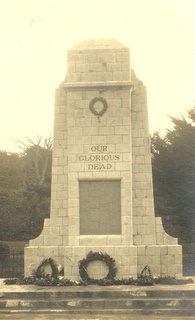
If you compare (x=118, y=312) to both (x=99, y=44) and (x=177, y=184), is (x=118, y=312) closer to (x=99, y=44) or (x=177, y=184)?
(x=99, y=44)

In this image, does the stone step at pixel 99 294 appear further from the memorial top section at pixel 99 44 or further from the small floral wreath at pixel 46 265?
the memorial top section at pixel 99 44

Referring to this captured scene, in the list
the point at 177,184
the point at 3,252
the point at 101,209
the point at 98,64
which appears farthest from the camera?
the point at 177,184

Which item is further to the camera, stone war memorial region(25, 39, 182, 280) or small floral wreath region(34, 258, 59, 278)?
small floral wreath region(34, 258, 59, 278)

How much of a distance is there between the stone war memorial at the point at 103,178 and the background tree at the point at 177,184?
11.4 metres

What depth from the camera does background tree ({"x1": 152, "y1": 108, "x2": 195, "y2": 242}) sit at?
984 inches

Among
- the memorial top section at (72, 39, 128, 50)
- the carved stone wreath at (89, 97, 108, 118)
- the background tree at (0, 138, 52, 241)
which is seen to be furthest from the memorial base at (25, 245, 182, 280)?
the background tree at (0, 138, 52, 241)

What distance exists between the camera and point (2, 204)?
101 feet

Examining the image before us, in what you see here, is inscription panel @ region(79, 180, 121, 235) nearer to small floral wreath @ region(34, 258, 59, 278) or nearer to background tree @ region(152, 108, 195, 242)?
small floral wreath @ region(34, 258, 59, 278)

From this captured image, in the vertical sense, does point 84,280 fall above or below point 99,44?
below

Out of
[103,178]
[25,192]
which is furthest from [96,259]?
[25,192]

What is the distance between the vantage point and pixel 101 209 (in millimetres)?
13344

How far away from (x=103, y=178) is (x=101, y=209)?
0.86 metres

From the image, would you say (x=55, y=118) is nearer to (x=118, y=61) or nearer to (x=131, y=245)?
(x=118, y=61)

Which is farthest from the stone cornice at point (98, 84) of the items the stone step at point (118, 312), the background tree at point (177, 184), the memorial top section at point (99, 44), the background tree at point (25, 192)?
the background tree at point (25, 192)
